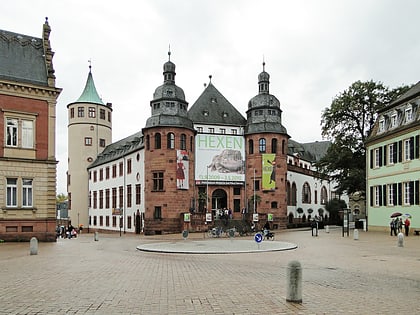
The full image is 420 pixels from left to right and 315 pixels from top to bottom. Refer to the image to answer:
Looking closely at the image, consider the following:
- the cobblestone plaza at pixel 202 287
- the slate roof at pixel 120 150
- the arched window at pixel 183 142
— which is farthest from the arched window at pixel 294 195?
the cobblestone plaza at pixel 202 287

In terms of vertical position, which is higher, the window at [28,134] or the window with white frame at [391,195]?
the window at [28,134]

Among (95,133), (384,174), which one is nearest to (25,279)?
(384,174)

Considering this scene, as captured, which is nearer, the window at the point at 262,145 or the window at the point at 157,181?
the window at the point at 157,181

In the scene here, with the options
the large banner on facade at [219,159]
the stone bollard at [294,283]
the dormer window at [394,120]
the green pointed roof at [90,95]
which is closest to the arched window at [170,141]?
the large banner on facade at [219,159]

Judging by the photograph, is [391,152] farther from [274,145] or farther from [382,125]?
[274,145]


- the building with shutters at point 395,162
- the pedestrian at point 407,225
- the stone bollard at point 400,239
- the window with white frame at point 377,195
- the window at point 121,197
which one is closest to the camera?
the stone bollard at point 400,239

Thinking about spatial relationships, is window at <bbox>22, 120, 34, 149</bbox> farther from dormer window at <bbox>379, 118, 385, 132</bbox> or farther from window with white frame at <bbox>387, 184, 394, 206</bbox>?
dormer window at <bbox>379, 118, 385, 132</bbox>

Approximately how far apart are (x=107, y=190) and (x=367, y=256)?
5397 centimetres

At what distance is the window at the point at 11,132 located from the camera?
3166cm

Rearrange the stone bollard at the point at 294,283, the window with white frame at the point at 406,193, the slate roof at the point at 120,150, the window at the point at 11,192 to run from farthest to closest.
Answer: the slate roof at the point at 120,150
the window with white frame at the point at 406,193
the window at the point at 11,192
the stone bollard at the point at 294,283

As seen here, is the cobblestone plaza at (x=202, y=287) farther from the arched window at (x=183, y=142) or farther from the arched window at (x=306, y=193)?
the arched window at (x=306, y=193)

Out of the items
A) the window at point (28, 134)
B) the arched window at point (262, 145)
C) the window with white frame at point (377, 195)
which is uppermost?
the arched window at point (262, 145)

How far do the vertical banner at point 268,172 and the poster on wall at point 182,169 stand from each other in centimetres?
933

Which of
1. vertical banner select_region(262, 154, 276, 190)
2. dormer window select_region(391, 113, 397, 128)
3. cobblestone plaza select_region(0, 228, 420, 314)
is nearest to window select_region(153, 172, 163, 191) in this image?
vertical banner select_region(262, 154, 276, 190)
